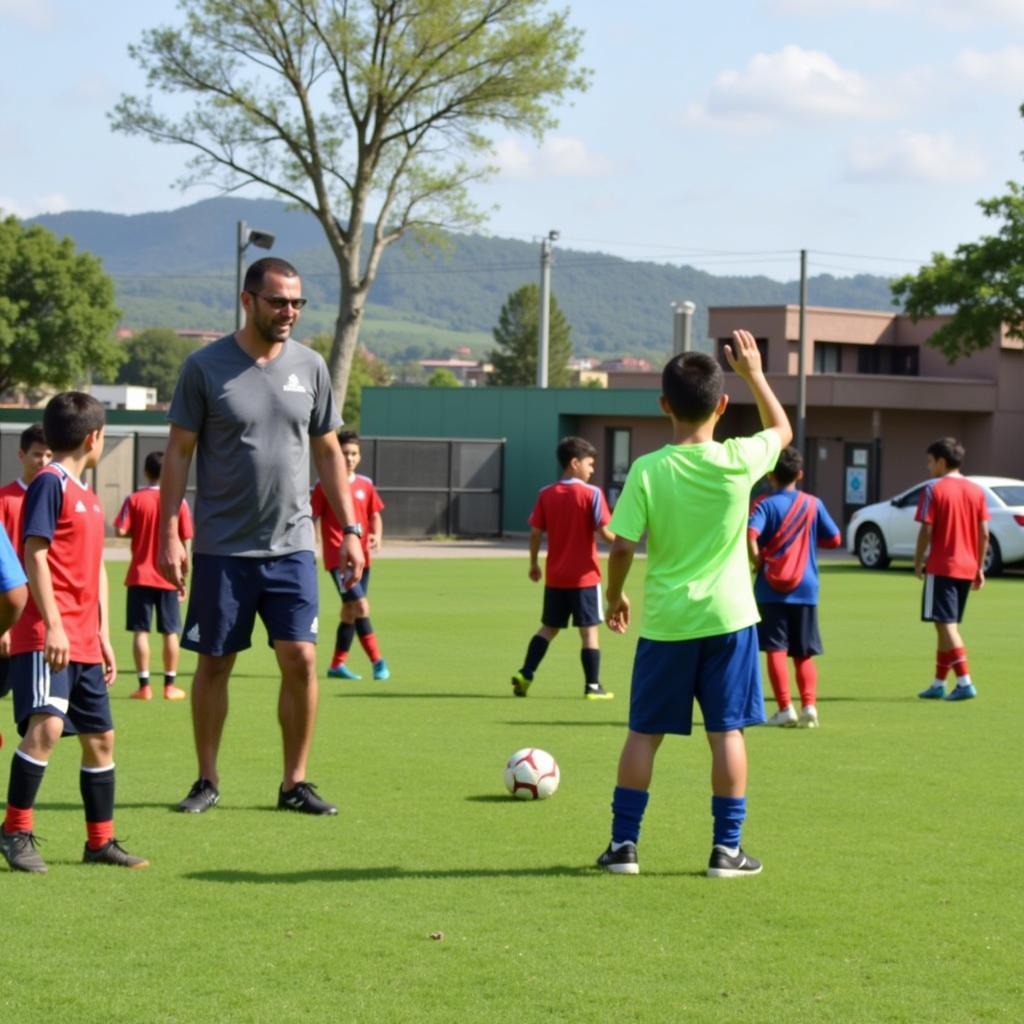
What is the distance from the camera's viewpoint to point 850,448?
48.1 meters

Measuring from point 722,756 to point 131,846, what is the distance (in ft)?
7.86

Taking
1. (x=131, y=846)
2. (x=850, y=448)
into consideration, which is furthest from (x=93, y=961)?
(x=850, y=448)

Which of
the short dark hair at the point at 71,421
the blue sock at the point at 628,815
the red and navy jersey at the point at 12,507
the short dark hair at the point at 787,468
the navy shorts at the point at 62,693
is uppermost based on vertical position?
the short dark hair at the point at 71,421

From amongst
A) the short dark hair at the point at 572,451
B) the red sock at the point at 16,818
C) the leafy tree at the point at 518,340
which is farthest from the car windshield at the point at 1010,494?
the leafy tree at the point at 518,340

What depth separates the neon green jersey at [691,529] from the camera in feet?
21.3

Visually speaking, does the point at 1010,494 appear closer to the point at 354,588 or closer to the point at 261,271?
the point at 354,588

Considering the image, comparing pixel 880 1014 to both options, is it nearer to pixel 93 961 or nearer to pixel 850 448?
pixel 93 961

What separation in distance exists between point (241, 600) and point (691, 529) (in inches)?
82.0

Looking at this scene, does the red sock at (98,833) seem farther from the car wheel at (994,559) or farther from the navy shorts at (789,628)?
the car wheel at (994,559)

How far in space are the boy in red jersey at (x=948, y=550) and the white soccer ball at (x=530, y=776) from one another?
550 cm

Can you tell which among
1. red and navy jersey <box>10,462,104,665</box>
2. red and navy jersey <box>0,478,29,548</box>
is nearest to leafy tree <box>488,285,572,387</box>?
red and navy jersey <box>0,478,29,548</box>

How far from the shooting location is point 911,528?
30.4 metres

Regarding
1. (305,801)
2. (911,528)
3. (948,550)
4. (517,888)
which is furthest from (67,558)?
(911,528)

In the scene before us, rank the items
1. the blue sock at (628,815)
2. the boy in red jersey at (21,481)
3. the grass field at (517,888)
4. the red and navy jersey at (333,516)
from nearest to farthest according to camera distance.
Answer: the grass field at (517,888)
the blue sock at (628,815)
the boy in red jersey at (21,481)
the red and navy jersey at (333,516)
